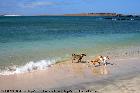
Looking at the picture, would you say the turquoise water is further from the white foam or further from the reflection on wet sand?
the reflection on wet sand

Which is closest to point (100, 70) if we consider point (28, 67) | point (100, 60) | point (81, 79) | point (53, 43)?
point (100, 60)

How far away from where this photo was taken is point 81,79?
1264cm

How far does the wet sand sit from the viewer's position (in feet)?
36.6

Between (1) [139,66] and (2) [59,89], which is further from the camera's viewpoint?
(1) [139,66]

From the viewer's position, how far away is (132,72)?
46.3 feet

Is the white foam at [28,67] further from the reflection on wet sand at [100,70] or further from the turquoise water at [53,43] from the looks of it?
the reflection on wet sand at [100,70]

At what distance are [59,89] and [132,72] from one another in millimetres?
4337

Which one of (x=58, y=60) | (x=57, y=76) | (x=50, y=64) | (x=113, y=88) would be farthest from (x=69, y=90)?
(x=58, y=60)

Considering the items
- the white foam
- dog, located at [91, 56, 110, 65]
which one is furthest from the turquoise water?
dog, located at [91, 56, 110, 65]

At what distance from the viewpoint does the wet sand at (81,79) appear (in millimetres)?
11164

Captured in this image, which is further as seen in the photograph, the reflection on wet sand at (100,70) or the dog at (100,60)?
the dog at (100,60)

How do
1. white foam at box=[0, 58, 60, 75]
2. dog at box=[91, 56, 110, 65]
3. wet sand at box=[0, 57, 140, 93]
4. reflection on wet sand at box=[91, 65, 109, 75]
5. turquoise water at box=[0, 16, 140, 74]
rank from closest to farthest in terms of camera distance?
wet sand at box=[0, 57, 140, 93] → reflection on wet sand at box=[91, 65, 109, 75] → white foam at box=[0, 58, 60, 75] → dog at box=[91, 56, 110, 65] → turquoise water at box=[0, 16, 140, 74]

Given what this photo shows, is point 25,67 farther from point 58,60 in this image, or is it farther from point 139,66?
point 139,66

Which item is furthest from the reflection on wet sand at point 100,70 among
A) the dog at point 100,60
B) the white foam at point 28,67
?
the white foam at point 28,67
